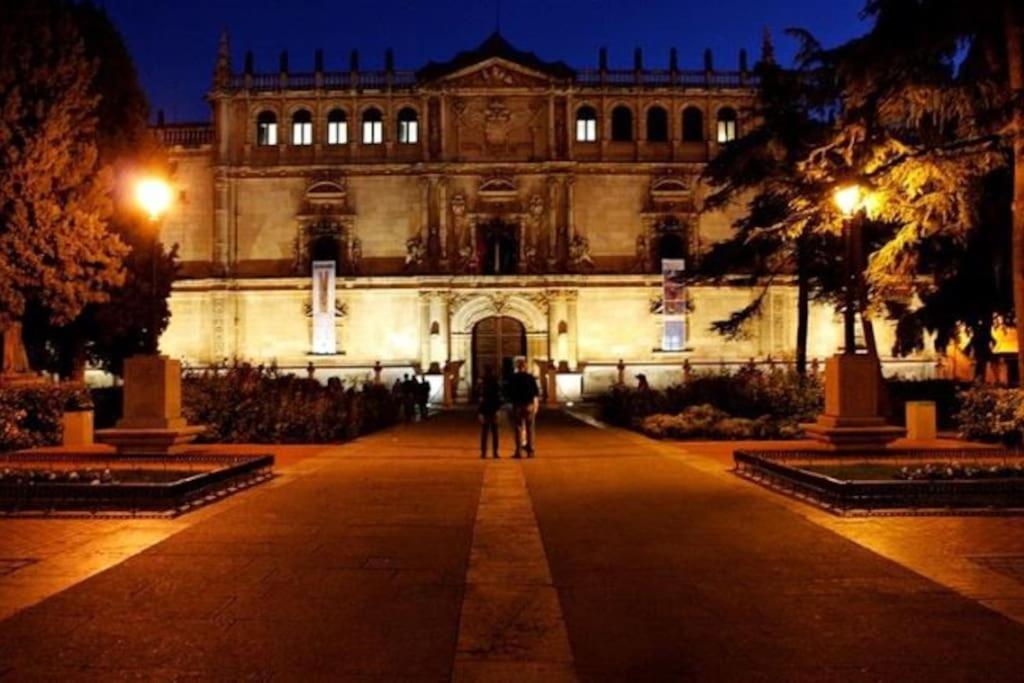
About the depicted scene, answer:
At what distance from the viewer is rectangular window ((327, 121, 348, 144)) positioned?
164 feet

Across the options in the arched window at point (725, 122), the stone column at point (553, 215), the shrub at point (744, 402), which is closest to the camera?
the shrub at point (744, 402)

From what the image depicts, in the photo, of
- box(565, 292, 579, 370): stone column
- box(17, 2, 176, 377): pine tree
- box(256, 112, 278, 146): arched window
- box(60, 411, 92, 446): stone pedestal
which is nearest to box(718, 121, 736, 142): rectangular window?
box(565, 292, 579, 370): stone column

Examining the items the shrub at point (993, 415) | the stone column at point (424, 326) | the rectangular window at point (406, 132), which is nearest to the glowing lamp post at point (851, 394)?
the shrub at point (993, 415)

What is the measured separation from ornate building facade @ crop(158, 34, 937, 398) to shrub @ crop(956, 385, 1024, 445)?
1099 inches

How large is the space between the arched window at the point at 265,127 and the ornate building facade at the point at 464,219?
109mm

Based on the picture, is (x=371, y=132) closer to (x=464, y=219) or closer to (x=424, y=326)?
(x=464, y=219)

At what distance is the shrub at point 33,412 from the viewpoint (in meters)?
20.2

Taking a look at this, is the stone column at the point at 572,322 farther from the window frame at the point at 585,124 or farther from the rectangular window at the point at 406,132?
the rectangular window at the point at 406,132

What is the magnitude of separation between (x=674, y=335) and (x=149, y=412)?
34829 millimetres

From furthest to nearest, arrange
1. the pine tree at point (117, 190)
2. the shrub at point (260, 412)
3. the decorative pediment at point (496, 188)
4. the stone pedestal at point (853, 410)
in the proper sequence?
the decorative pediment at point (496, 188)
the pine tree at point (117, 190)
the shrub at point (260, 412)
the stone pedestal at point (853, 410)

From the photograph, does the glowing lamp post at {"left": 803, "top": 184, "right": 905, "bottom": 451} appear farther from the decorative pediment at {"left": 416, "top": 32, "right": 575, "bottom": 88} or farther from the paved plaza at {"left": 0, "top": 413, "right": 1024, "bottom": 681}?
the decorative pediment at {"left": 416, "top": 32, "right": 575, "bottom": 88}

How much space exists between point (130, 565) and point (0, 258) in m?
18.1

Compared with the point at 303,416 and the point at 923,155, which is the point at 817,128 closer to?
the point at 923,155

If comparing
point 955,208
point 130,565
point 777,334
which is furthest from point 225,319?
point 130,565
